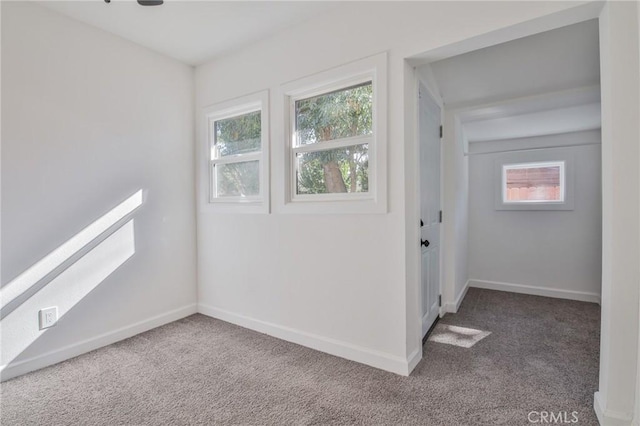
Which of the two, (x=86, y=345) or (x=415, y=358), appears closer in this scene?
(x=415, y=358)

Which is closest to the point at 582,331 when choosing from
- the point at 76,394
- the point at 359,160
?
the point at 359,160

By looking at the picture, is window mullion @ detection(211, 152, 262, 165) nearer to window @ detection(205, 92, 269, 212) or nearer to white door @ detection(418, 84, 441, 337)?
window @ detection(205, 92, 269, 212)

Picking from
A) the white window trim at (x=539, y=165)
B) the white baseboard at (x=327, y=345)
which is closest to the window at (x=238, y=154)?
the white baseboard at (x=327, y=345)

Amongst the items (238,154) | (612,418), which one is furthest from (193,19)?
(612,418)

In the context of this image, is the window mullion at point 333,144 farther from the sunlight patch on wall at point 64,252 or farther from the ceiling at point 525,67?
the sunlight patch on wall at point 64,252

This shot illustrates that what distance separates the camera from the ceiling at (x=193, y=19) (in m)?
2.22

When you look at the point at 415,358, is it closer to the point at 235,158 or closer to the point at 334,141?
the point at 334,141

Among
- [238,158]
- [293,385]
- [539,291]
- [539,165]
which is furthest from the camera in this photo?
[539,165]

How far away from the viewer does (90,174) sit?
242 cm

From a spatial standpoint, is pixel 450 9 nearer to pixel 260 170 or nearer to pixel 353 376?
pixel 260 170

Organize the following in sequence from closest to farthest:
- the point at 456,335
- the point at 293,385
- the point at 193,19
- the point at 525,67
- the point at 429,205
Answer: the point at 293,385 → the point at 193,19 → the point at 525,67 → the point at 456,335 → the point at 429,205

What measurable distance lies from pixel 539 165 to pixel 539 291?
1647 mm

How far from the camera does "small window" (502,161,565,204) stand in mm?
3916

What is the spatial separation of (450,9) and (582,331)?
9.43 ft
